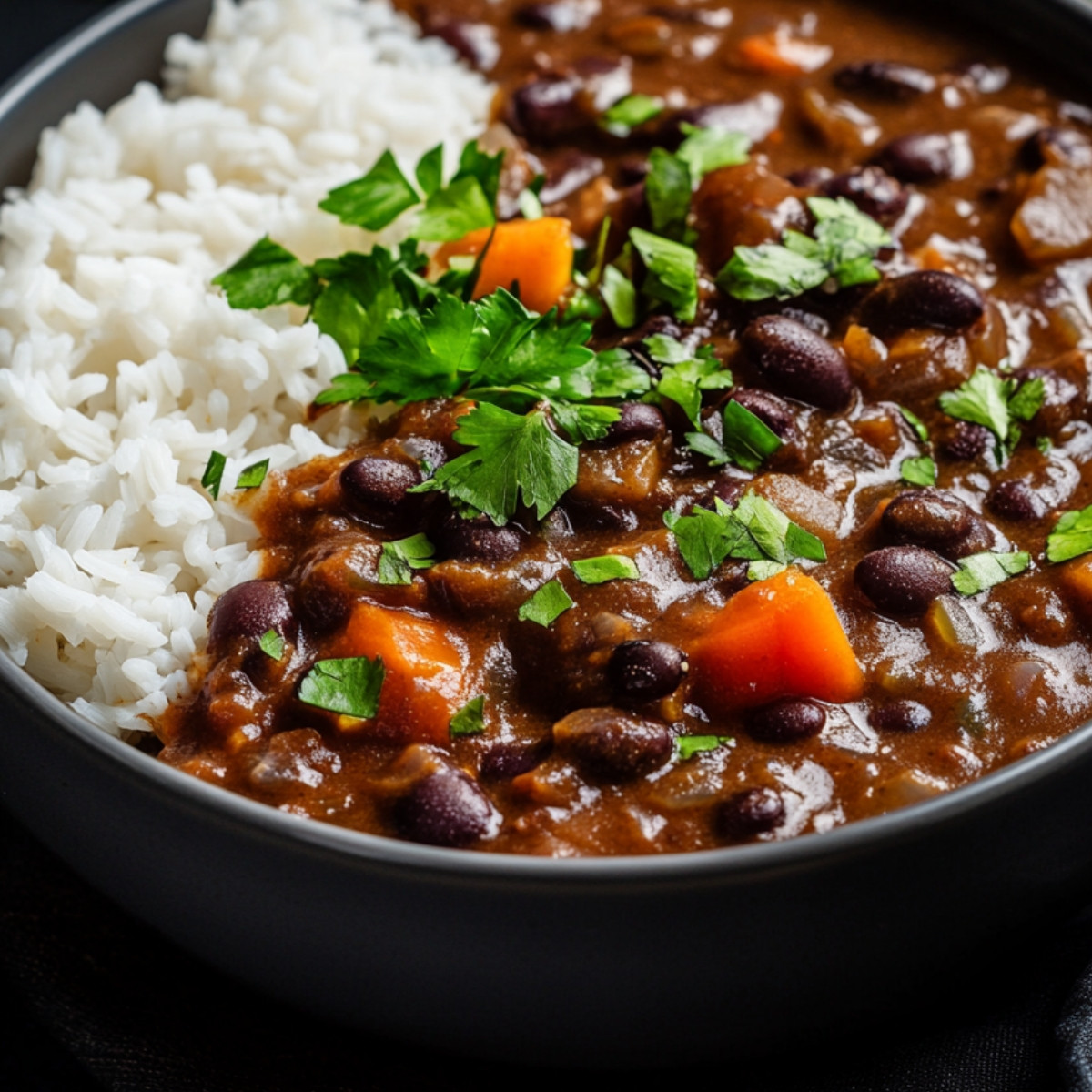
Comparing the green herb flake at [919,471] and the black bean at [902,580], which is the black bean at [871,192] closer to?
the green herb flake at [919,471]

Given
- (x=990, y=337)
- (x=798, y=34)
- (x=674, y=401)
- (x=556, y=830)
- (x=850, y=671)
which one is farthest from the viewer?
(x=798, y=34)

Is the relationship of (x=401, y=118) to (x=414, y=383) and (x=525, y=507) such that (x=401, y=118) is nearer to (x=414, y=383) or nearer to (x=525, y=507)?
(x=414, y=383)

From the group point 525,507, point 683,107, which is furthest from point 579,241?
point 525,507

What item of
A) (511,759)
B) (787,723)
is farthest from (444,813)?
(787,723)

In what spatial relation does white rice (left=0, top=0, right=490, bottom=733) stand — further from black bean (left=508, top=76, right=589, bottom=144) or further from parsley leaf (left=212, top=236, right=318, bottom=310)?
black bean (left=508, top=76, right=589, bottom=144)

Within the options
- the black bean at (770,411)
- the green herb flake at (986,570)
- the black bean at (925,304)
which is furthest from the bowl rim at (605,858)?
the black bean at (925,304)

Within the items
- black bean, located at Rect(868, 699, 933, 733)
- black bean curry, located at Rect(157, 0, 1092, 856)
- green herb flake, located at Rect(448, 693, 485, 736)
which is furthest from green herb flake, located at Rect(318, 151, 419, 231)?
black bean, located at Rect(868, 699, 933, 733)
